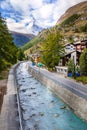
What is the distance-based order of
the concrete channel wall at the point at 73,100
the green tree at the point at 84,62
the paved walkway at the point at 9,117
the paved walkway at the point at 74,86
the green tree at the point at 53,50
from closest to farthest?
the paved walkway at the point at 9,117
the concrete channel wall at the point at 73,100
the paved walkway at the point at 74,86
the green tree at the point at 84,62
the green tree at the point at 53,50

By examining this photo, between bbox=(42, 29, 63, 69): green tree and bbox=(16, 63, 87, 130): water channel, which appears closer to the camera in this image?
bbox=(16, 63, 87, 130): water channel

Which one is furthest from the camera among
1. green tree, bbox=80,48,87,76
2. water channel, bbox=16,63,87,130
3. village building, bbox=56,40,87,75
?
village building, bbox=56,40,87,75

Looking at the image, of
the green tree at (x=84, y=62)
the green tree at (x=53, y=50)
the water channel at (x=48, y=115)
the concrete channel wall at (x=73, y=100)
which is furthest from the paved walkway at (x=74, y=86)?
the green tree at (x=53, y=50)

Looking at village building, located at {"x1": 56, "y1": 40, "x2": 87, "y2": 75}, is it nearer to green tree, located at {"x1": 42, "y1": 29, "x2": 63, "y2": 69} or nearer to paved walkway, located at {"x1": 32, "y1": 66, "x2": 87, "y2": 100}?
green tree, located at {"x1": 42, "y1": 29, "x2": 63, "y2": 69}

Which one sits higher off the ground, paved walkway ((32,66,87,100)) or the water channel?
paved walkway ((32,66,87,100))

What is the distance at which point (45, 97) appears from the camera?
45.1 metres

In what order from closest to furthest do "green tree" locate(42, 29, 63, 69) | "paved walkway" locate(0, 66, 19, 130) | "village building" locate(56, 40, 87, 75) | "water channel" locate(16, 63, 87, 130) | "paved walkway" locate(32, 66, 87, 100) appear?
1. "paved walkway" locate(0, 66, 19, 130)
2. "water channel" locate(16, 63, 87, 130)
3. "paved walkway" locate(32, 66, 87, 100)
4. "village building" locate(56, 40, 87, 75)
5. "green tree" locate(42, 29, 63, 69)

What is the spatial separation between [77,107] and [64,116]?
6.56ft

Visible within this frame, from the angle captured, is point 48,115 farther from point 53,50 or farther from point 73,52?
point 53,50

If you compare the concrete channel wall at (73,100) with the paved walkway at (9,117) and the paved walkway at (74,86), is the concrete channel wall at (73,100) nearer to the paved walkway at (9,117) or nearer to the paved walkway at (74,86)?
the paved walkway at (74,86)

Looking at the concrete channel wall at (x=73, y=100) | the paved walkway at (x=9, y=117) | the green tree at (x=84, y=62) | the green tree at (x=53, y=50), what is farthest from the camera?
the green tree at (x=53, y=50)

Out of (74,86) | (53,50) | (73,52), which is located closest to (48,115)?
(74,86)

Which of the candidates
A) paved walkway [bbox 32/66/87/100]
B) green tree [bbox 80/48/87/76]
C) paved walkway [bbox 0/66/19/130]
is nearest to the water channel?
paved walkway [bbox 0/66/19/130]

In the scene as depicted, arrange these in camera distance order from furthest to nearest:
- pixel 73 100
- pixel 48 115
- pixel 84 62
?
1. pixel 84 62
2. pixel 73 100
3. pixel 48 115
